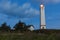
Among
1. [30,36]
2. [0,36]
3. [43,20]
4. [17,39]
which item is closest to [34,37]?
[30,36]

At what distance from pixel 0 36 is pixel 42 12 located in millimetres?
51642

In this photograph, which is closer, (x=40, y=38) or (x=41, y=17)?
(x=40, y=38)

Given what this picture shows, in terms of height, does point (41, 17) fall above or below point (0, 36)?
above

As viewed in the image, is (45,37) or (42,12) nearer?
(45,37)

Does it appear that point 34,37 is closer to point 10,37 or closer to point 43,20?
point 10,37

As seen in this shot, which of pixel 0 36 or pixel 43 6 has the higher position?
pixel 43 6

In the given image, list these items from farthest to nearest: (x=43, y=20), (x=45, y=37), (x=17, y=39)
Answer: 1. (x=43, y=20)
2. (x=45, y=37)
3. (x=17, y=39)

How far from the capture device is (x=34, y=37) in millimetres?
12922

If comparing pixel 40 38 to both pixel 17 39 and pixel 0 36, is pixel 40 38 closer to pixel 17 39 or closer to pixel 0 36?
pixel 17 39

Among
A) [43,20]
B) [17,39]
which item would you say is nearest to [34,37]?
[17,39]

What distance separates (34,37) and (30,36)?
0.40 metres

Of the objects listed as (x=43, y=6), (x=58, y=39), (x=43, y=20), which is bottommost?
(x=58, y=39)

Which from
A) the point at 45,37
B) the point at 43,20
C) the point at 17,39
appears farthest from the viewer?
the point at 43,20

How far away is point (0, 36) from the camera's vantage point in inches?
512
